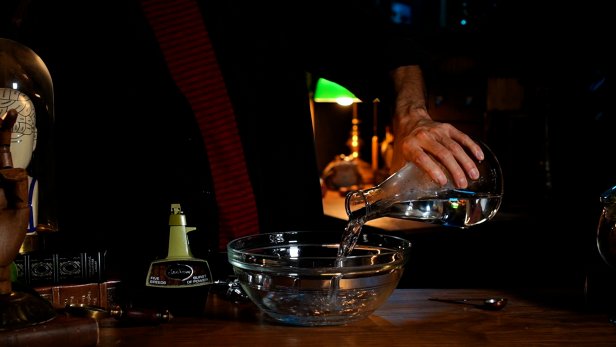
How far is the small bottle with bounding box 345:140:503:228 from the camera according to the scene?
3.66ft

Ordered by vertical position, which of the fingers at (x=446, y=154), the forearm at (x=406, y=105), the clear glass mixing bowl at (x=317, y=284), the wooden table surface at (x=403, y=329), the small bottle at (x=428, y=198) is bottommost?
the wooden table surface at (x=403, y=329)

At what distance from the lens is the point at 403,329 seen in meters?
1.04

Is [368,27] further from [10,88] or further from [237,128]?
[10,88]

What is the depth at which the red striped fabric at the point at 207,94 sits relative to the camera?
1733 millimetres

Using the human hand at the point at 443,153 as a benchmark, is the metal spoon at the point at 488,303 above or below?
below

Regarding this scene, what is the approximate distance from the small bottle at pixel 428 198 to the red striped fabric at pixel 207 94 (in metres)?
0.66

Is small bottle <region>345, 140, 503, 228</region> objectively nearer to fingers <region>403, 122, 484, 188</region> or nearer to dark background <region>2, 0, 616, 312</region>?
fingers <region>403, 122, 484, 188</region>

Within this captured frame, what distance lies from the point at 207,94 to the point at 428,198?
29.8 inches

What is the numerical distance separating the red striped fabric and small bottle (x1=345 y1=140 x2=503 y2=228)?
664 mm

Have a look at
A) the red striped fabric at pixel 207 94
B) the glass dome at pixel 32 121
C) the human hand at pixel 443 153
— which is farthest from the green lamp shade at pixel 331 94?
the human hand at pixel 443 153

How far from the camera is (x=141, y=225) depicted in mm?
1771

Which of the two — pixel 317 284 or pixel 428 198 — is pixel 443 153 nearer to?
pixel 428 198

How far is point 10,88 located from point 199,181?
58 centimetres

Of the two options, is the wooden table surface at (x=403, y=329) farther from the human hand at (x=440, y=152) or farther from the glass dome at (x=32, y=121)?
the glass dome at (x=32, y=121)
